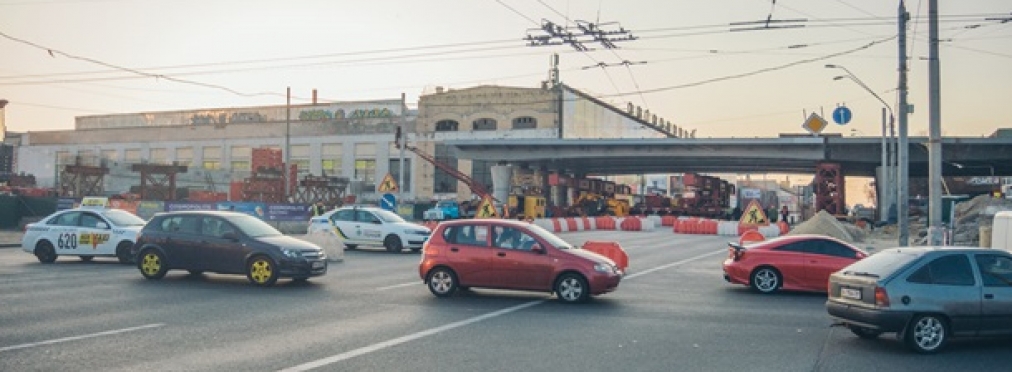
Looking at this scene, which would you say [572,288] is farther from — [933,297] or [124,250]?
[124,250]

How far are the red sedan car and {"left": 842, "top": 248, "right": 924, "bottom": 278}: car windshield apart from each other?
555 cm

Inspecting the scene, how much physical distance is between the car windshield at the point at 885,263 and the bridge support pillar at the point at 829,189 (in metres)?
50.2

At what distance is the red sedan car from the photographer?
16.7 metres

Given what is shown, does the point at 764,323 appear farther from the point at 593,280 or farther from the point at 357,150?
the point at 357,150

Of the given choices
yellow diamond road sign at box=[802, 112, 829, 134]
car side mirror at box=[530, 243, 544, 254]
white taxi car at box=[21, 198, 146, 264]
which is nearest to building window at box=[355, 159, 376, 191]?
yellow diamond road sign at box=[802, 112, 829, 134]

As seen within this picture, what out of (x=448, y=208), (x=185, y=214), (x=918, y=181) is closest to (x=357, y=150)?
(x=448, y=208)

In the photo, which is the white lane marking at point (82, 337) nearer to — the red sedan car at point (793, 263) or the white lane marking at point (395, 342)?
the white lane marking at point (395, 342)

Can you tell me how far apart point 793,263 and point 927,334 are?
675cm

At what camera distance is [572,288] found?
14539 mm

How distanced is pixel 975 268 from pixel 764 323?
296 cm

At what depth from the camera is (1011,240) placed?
16703mm

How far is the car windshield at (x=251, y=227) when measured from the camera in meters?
16.6

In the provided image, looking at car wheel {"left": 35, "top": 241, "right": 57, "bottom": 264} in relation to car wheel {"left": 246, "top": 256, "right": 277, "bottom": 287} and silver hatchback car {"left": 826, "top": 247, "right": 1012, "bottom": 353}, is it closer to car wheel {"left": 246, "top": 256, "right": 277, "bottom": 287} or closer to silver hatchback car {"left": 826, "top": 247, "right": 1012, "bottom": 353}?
car wheel {"left": 246, "top": 256, "right": 277, "bottom": 287}

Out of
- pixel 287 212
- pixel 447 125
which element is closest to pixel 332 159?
pixel 447 125
